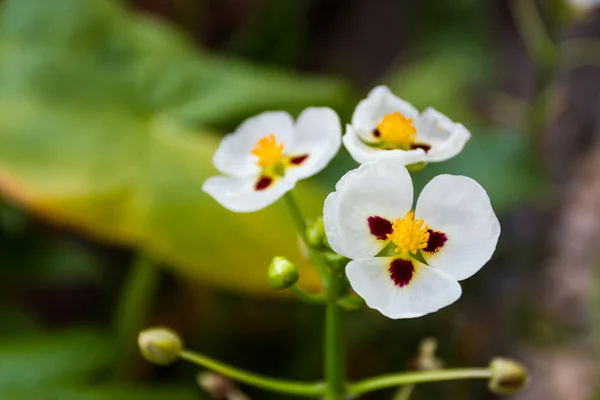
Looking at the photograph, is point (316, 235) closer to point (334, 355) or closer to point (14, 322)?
point (334, 355)

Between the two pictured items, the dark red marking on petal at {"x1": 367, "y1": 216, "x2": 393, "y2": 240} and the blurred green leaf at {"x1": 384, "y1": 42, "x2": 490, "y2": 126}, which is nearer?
the dark red marking on petal at {"x1": 367, "y1": 216, "x2": 393, "y2": 240}

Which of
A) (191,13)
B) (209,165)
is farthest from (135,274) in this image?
(191,13)

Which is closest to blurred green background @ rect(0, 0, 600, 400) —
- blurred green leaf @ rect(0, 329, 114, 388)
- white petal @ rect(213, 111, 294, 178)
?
blurred green leaf @ rect(0, 329, 114, 388)

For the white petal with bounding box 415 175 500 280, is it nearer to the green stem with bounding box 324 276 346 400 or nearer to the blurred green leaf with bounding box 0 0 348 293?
the green stem with bounding box 324 276 346 400

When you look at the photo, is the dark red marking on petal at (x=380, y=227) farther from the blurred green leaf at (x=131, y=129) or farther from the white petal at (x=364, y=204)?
the blurred green leaf at (x=131, y=129)

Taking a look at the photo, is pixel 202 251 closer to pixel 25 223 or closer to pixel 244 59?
pixel 25 223

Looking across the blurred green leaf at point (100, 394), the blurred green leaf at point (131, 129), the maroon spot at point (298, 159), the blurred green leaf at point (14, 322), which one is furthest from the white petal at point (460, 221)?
the blurred green leaf at point (14, 322)
